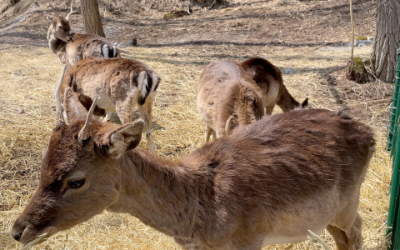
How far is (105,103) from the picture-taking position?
6605 mm

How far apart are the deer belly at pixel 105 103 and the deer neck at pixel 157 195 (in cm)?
375

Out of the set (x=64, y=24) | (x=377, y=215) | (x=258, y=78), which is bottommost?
(x=377, y=215)

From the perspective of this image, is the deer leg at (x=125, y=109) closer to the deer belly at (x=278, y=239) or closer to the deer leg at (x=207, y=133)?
the deer leg at (x=207, y=133)

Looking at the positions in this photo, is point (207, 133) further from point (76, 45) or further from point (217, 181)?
point (76, 45)

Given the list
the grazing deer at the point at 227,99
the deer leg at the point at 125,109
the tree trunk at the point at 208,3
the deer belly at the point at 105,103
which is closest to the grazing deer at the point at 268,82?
the grazing deer at the point at 227,99

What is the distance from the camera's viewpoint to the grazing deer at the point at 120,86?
6176 millimetres

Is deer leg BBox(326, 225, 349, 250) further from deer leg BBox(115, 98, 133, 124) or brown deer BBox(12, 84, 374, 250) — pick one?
deer leg BBox(115, 98, 133, 124)

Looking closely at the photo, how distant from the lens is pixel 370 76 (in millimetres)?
8320

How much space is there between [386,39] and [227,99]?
450cm

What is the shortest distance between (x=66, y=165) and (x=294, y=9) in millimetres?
14380

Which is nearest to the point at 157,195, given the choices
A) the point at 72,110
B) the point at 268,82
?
the point at 72,110

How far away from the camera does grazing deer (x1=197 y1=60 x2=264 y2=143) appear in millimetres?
4973

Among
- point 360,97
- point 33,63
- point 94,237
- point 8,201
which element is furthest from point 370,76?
point 33,63

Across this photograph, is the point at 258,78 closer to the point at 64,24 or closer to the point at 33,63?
the point at 64,24
